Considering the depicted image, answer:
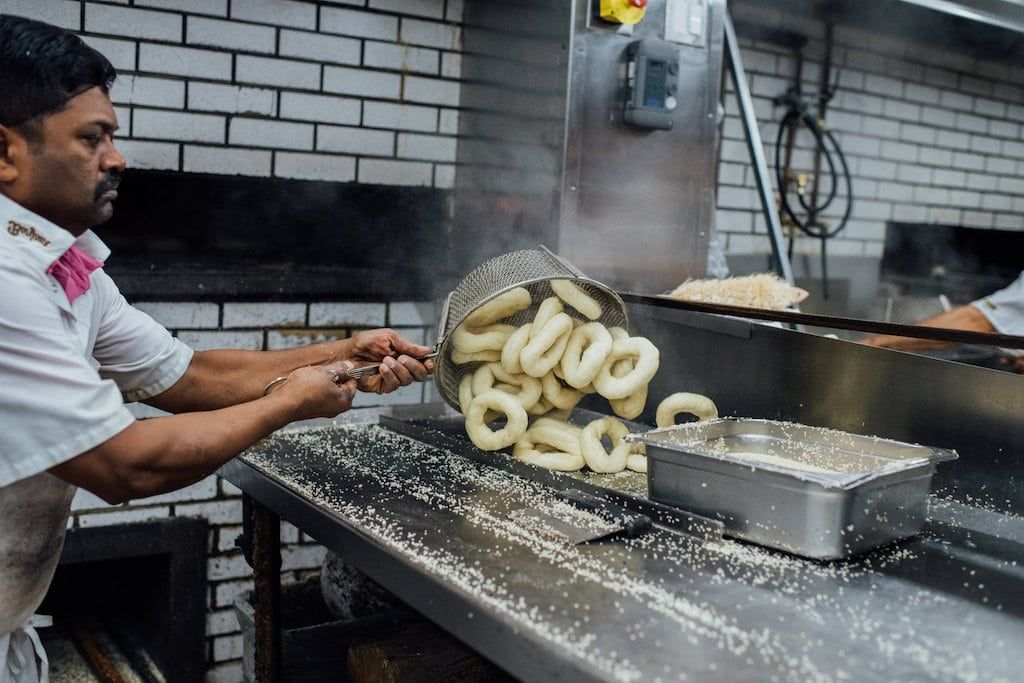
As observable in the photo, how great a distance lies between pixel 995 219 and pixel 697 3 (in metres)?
3.43

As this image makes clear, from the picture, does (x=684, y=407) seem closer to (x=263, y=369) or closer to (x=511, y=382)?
(x=511, y=382)

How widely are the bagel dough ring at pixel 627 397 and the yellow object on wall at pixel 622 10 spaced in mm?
1346

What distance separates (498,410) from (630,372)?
1.10 ft

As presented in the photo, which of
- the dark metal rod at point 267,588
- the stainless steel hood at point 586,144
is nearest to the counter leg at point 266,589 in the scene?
the dark metal rod at point 267,588

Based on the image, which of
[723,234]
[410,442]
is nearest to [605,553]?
[410,442]

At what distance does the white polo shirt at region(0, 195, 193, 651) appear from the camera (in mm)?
1571

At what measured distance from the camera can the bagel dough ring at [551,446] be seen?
90.9 inches

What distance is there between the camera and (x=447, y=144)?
3.84m

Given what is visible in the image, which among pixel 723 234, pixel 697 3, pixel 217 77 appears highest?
pixel 697 3


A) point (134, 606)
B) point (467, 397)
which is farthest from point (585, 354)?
point (134, 606)

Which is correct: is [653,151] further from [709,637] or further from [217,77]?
[709,637]

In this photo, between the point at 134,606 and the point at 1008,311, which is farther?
the point at 134,606

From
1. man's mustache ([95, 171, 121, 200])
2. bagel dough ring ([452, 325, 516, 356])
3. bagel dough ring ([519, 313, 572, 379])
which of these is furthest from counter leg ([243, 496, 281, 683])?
man's mustache ([95, 171, 121, 200])

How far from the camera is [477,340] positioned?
2375 mm
